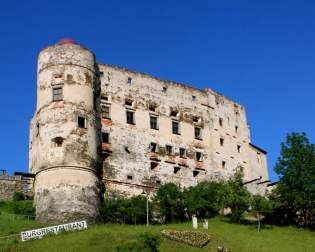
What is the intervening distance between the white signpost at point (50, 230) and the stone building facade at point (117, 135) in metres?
4.83

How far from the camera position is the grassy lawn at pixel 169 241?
140 feet

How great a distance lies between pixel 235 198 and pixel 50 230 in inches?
685

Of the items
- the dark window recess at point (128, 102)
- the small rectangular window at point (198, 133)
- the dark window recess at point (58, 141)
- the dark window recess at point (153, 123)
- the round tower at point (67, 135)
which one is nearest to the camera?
the round tower at point (67, 135)

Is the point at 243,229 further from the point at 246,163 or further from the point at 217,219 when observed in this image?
the point at 246,163

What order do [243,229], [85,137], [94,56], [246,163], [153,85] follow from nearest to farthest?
[243,229] → [85,137] → [94,56] → [153,85] → [246,163]

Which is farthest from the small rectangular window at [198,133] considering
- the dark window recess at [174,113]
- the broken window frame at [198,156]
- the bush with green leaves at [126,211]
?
the bush with green leaves at [126,211]

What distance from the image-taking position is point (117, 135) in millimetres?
63250

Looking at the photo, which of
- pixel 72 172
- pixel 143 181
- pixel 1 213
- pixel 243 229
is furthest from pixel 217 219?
pixel 1 213

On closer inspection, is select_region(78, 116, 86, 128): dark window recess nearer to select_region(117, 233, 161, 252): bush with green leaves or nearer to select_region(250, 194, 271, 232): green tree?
select_region(250, 194, 271, 232): green tree

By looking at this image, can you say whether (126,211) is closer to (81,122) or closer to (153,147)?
(81,122)

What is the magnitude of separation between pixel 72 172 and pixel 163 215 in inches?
356

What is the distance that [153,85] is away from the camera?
6881 cm

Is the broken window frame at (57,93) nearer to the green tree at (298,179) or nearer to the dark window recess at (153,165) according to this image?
the dark window recess at (153,165)

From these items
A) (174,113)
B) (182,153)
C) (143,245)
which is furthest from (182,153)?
(143,245)
